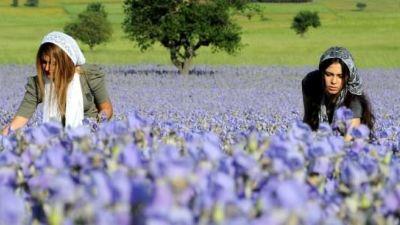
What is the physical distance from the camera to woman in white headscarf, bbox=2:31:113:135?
14.6ft

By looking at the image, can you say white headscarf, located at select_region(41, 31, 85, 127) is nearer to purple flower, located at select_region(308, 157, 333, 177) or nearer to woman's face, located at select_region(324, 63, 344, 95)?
woman's face, located at select_region(324, 63, 344, 95)

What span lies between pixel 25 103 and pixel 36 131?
103 inches

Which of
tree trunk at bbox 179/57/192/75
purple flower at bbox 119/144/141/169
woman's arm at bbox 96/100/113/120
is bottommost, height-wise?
tree trunk at bbox 179/57/192/75

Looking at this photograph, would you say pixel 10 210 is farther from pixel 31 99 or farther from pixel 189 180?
pixel 31 99

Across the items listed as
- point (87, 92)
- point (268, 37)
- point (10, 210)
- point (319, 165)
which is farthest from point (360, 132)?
point (268, 37)

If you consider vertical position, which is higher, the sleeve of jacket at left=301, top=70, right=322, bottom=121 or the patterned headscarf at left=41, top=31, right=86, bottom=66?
the patterned headscarf at left=41, top=31, right=86, bottom=66

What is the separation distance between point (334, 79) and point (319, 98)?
0.17 meters

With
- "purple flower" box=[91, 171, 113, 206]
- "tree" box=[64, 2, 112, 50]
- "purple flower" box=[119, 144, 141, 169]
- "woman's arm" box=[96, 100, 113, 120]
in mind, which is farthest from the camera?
"tree" box=[64, 2, 112, 50]

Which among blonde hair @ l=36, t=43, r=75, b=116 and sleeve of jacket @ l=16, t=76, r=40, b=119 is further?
sleeve of jacket @ l=16, t=76, r=40, b=119

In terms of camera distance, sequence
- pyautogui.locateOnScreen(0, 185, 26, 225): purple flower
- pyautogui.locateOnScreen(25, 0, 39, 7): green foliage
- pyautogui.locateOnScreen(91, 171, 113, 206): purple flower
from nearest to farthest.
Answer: pyautogui.locateOnScreen(0, 185, 26, 225): purple flower, pyautogui.locateOnScreen(91, 171, 113, 206): purple flower, pyautogui.locateOnScreen(25, 0, 39, 7): green foliage

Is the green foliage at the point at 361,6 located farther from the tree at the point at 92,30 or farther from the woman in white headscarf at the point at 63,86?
the woman in white headscarf at the point at 63,86

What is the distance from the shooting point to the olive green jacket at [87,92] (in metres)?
4.81

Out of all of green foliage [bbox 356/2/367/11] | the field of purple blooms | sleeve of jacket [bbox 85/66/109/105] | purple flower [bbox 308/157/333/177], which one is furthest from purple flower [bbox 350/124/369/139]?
green foliage [bbox 356/2/367/11]

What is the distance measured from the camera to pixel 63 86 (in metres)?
4.59
